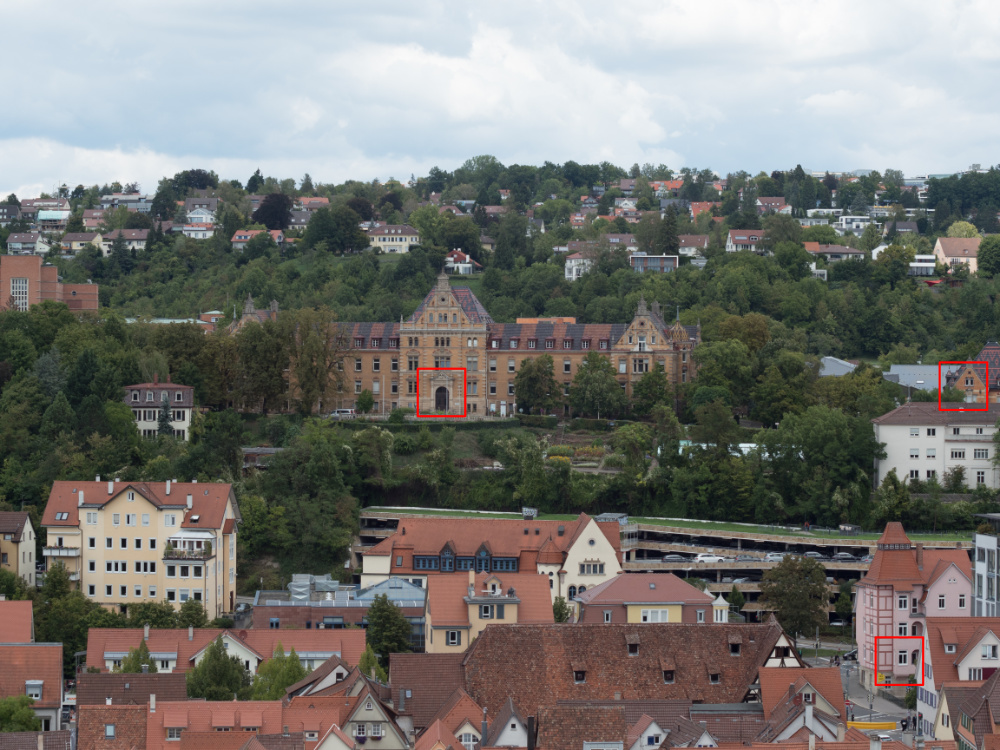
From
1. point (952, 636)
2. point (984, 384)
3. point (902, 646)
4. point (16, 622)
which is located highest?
point (984, 384)

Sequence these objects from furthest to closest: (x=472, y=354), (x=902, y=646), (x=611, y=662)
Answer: (x=472, y=354) < (x=902, y=646) < (x=611, y=662)

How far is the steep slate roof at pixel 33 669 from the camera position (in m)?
58.8

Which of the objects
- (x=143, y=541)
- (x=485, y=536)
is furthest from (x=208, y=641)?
(x=485, y=536)

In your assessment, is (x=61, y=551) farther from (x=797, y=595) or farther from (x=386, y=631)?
(x=797, y=595)

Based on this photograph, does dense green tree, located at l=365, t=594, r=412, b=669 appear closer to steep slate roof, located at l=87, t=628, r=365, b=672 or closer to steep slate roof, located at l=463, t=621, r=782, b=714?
steep slate roof, located at l=87, t=628, r=365, b=672

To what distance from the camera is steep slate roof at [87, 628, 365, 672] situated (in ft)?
204

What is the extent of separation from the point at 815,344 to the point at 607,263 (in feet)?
73.4

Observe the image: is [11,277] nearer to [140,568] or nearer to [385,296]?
[385,296]

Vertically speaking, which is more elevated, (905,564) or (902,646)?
(905,564)

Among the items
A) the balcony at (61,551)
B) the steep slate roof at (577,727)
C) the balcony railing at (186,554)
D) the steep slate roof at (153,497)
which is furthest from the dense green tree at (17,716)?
the steep slate roof at (153,497)

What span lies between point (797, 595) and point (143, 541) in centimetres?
2892

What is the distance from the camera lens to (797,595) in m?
72.4

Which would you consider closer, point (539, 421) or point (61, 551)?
point (61, 551)

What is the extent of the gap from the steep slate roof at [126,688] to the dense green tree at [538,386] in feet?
145
